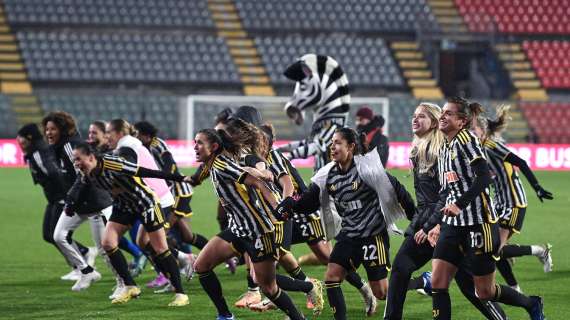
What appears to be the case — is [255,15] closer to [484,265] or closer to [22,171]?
[22,171]

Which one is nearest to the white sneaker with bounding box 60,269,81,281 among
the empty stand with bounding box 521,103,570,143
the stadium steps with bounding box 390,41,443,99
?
the empty stand with bounding box 521,103,570,143

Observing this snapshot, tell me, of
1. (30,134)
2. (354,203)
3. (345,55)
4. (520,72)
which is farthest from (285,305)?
(520,72)

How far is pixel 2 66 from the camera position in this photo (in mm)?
32625

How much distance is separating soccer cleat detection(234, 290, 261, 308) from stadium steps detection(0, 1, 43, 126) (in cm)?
2060

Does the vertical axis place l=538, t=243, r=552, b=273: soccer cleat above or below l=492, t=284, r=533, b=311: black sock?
below

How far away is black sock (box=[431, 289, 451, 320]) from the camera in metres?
7.39

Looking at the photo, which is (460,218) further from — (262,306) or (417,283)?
(262,306)

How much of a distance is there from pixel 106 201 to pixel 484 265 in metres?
4.80

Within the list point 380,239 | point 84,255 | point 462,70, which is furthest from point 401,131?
point 380,239

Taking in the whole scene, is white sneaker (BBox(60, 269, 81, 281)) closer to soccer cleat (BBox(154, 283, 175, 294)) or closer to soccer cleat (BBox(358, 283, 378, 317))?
soccer cleat (BBox(154, 283, 175, 294))

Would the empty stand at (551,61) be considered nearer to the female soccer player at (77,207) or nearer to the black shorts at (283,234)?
the female soccer player at (77,207)

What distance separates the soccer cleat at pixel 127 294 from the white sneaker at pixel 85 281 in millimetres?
905

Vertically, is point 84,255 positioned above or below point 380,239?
below

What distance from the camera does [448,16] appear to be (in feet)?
125
